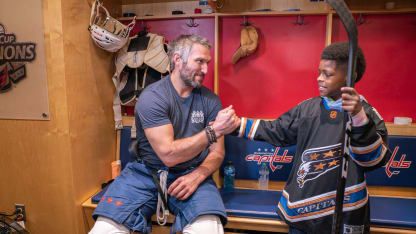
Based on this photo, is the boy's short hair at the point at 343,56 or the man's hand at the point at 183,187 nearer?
the boy's short hair at the point at 343,56

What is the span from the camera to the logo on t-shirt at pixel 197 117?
172 centimetres

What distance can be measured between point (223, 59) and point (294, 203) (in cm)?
131

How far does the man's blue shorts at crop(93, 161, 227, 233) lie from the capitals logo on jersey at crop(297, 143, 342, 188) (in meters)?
0.45

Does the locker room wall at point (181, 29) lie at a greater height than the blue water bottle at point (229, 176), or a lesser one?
greater

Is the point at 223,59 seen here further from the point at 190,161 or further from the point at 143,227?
Answer: the point at 143,227

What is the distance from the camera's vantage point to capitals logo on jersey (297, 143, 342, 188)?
55.3 inches

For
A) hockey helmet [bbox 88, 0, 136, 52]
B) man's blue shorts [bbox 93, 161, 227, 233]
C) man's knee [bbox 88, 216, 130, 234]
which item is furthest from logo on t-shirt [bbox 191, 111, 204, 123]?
hockey helmet [bbox 88, 0, 136, 52]

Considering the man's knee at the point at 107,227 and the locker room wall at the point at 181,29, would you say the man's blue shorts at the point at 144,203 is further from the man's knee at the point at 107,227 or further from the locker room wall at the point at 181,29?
the locker room wall at the point at 181,29

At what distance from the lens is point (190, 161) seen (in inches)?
67.5

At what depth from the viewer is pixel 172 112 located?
5.47 feet

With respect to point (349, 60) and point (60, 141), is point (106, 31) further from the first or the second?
point (349, 60)

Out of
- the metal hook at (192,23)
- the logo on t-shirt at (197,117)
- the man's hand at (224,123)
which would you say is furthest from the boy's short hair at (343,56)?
the metal hook at (192,23)

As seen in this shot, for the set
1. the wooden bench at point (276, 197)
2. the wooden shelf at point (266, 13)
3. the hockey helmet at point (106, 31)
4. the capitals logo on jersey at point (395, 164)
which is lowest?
the wooden bench at point (276, 197)

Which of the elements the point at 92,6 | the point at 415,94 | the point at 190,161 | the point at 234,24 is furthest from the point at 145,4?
the point at 415,94
